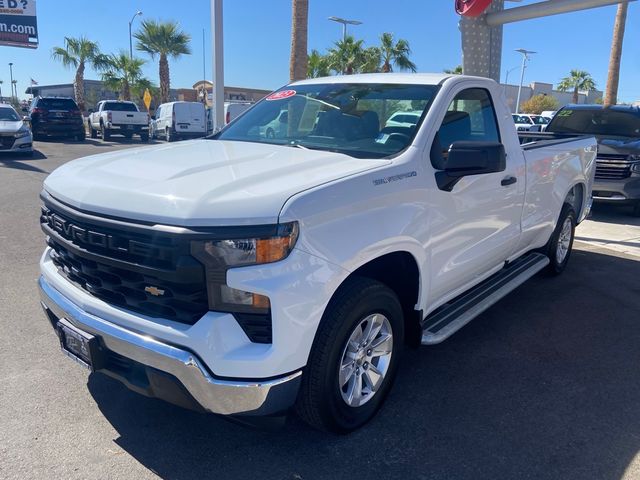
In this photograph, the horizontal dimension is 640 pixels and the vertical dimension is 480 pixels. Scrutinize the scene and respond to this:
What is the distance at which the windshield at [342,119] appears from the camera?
3.44 meters

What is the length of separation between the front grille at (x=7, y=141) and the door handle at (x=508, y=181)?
15602 millimetres

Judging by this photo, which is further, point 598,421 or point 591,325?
point 591,325

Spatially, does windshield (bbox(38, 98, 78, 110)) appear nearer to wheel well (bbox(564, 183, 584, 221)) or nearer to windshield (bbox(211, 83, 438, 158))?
windshield (bbox(211, 83, 438, 158))

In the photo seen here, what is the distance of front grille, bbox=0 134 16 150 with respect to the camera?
15.5 meters

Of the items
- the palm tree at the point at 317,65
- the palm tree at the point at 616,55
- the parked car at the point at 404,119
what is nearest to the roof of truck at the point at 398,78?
the parked car at the point at 404,119

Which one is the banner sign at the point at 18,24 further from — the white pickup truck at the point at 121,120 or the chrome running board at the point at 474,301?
the chrome running board at the point at 474,301

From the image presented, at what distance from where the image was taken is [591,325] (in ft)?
15.5

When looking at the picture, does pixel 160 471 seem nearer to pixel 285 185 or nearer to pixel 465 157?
pixel 285 185

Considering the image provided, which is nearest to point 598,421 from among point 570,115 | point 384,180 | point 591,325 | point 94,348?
point 591,325

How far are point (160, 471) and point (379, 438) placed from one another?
3.83 feet

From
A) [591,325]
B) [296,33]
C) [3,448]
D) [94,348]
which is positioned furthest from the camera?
[296,33]

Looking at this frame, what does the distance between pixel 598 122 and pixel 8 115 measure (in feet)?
52.5

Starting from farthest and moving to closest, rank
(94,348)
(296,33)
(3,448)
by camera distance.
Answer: (296,33)
(3,448)
(94,348)

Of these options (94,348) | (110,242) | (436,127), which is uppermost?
(436,127)
